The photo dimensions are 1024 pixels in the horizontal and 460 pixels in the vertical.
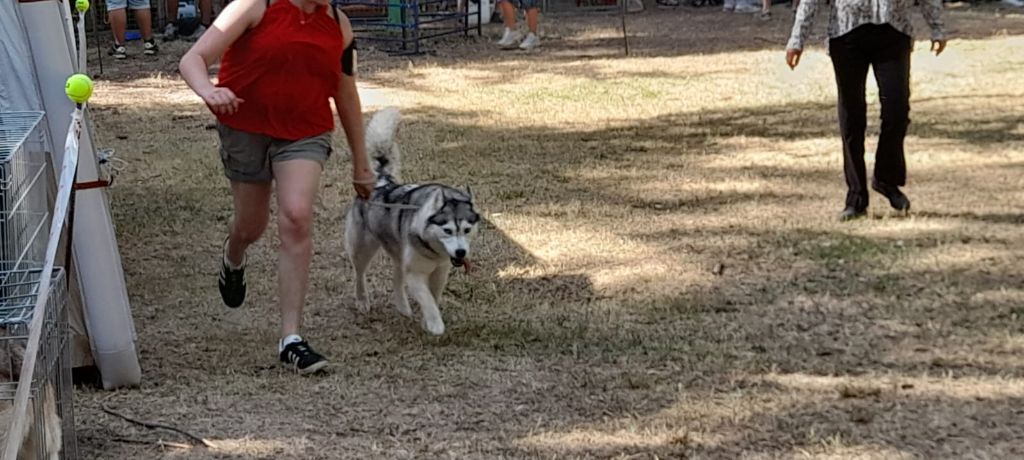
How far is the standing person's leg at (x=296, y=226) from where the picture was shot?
478 centimetres

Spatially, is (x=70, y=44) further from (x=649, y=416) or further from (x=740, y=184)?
(x=740, y=184)

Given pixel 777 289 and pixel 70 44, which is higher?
pixel 70 44

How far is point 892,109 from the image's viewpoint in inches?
275

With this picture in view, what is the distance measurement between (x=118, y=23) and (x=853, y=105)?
377 inches

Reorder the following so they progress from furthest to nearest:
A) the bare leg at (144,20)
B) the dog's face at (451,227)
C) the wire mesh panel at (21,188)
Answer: the bare leg at (144,20)
the dog's face at (451,227)
the wire mesh panel at (21,188)

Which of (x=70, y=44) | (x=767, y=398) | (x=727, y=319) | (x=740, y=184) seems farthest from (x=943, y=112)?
(x=70, y=44)

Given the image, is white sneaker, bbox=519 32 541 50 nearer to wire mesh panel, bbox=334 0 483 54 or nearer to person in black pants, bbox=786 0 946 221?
wire mesh panel, bbox=334 0 483 54

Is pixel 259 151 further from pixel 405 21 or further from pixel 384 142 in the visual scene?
pixel 405 21

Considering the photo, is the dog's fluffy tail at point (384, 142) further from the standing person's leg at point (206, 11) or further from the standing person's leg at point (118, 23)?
the standing person's leg at point (206, 11)

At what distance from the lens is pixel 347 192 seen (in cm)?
833

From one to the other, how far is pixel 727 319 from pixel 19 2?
298 cm

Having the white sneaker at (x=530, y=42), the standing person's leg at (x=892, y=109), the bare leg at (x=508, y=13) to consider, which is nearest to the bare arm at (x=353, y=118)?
the standing person's leg at (x=892, y=109)

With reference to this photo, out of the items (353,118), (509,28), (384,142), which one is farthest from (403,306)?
(509,28)

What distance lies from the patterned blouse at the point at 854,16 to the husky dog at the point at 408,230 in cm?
228
